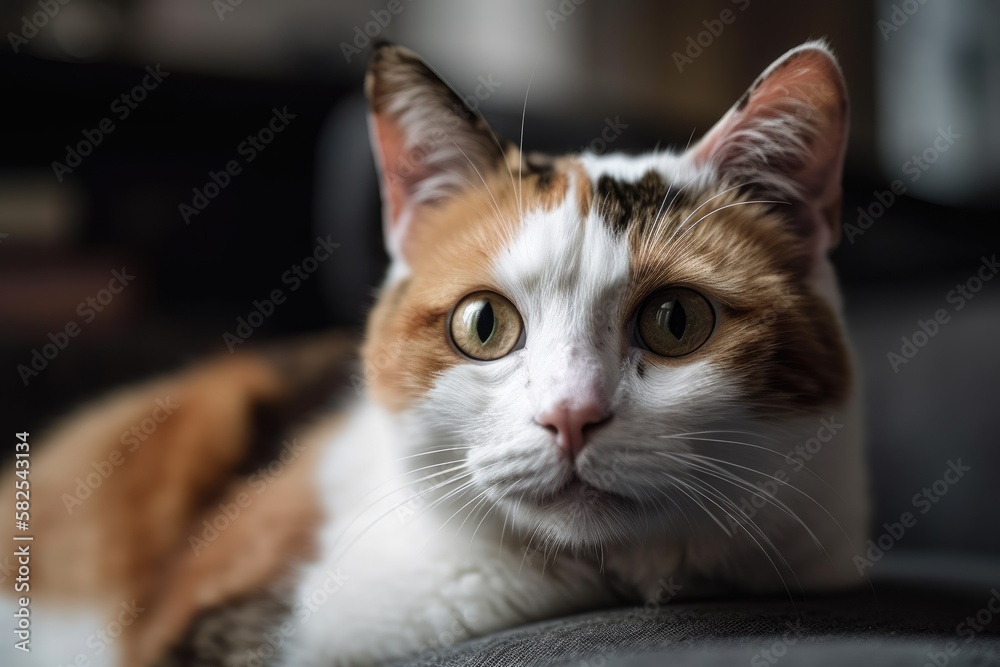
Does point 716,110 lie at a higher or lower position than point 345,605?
higher

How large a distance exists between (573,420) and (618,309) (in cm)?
13

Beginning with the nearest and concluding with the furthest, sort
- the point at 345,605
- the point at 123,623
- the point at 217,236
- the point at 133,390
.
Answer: the point at 345,605 < the point at 123,623 < the point at 133,390 < the point at 217,236

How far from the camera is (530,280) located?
776 mm

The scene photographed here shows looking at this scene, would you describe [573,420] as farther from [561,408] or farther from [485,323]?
[485,323]

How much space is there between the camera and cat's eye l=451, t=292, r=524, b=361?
0.80 metres

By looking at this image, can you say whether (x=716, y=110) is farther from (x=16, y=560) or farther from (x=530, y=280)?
(x=16, y=560)

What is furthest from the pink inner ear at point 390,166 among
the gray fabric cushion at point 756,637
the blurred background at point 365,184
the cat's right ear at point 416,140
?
the gray fabric cushion at point 756,637

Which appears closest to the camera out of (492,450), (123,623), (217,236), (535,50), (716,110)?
(492,450)

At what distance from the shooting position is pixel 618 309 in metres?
0.75

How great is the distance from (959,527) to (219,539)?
1.54 m

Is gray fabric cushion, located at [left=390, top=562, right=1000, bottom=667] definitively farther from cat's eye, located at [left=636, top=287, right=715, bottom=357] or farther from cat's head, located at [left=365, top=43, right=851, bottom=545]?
cat's eye, located at [left=636, top=287, right=715, bottom=357]

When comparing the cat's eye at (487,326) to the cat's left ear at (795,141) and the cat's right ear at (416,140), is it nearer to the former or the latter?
the cat's right ear at (416,140)

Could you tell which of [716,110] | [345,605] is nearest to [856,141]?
[716,110]

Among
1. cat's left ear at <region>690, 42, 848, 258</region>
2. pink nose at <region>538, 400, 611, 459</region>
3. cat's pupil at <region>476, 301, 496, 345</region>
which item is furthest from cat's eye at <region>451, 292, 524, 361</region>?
cat's left ear at <region>690, 42, 848, 258</region>
